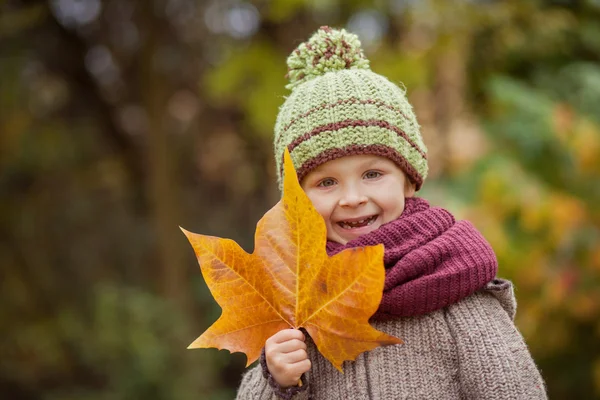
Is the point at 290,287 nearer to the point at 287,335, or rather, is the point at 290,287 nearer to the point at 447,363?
the point at 287,335

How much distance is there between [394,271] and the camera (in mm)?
1746

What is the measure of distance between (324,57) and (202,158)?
6126 millimetres

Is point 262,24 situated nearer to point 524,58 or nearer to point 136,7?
point 136,7

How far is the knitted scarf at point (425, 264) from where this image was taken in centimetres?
174

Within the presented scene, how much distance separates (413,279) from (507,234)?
9.31 ft

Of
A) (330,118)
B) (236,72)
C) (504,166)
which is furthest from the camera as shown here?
(236,72)

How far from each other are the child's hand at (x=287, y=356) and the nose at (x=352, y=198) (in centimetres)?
36

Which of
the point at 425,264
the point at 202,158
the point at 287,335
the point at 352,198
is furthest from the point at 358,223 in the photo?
the point at 202,158

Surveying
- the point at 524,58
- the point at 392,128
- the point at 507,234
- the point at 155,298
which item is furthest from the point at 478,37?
the point at 392,128

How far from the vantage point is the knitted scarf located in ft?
5.71

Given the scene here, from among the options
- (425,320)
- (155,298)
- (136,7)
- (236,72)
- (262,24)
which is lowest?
(425,320)

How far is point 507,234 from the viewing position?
4398mm

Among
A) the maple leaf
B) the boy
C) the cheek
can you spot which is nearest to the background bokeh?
the boy

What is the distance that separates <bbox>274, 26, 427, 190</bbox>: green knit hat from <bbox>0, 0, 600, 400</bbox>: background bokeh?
221cm
